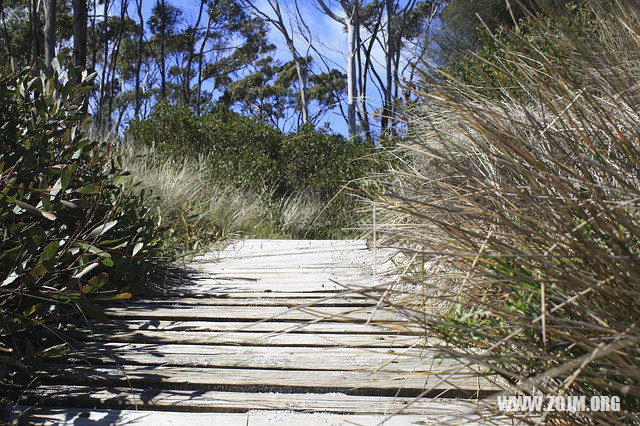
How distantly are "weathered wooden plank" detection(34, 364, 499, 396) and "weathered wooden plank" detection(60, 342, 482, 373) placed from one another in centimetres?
5

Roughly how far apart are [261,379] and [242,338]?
438 mm

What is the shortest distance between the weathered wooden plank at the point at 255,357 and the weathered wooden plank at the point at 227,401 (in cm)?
20

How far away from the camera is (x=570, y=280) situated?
957 mm

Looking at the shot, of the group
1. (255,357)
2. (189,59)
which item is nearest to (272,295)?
(255,357)

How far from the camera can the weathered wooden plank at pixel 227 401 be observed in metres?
1.39

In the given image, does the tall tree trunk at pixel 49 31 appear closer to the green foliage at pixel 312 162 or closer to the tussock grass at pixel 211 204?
the tussock grass at pixel 211 204

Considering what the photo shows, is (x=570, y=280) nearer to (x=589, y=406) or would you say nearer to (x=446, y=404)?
(x=589, y=406)

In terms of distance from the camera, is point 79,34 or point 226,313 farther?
point 79,34

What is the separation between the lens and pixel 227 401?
1.45 meters

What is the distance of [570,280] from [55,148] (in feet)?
7.54

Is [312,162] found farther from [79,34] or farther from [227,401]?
[227,401]

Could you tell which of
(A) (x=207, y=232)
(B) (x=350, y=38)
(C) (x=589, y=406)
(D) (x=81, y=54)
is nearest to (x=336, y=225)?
(A) (x=207, y=232)

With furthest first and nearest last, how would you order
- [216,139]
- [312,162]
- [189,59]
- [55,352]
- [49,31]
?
[189,59], [312,162], [216,139], [49,31], [55,352]

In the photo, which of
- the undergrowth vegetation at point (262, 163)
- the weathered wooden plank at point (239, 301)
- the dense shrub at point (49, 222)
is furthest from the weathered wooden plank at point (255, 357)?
the undergrowth vegetation at point (262, 163)
